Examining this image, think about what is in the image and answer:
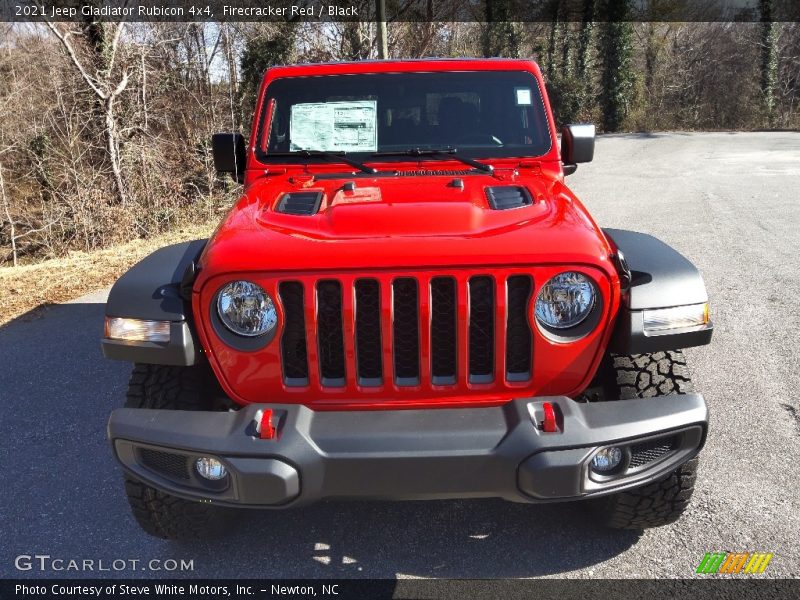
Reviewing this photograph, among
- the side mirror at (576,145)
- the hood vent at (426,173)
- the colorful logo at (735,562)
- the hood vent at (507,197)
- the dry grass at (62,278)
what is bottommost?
the colorful logo at (735,562)

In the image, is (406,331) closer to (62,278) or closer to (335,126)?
(335,126)

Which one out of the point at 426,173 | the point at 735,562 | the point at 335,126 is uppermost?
the point at 335,126

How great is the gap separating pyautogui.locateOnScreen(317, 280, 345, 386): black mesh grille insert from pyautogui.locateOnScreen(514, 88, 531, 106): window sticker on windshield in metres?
1.87

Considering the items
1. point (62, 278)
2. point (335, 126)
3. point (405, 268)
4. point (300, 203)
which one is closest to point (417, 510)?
point (405, 268)

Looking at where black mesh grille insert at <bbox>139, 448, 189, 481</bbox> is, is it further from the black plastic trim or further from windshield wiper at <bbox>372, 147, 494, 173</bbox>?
windshield wiper at <bbox>372, 147, 494, 173</bbox>

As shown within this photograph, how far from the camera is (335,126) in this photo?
11.8 ft

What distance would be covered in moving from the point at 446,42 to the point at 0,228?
20.5 m

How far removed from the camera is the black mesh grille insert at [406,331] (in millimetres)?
2320

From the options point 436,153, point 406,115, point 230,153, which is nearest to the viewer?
point 436,153

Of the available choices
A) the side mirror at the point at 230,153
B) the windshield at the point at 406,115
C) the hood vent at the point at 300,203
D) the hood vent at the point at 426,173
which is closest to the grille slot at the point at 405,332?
the hood vent at the point at 300,203

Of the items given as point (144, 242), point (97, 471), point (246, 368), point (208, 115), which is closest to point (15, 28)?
point (208, 115)

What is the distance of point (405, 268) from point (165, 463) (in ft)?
3.36

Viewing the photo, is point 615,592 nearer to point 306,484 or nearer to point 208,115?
point 306,484

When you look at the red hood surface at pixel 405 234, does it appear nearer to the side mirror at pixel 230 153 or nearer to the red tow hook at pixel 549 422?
the red tow hook at pixel 549 422
